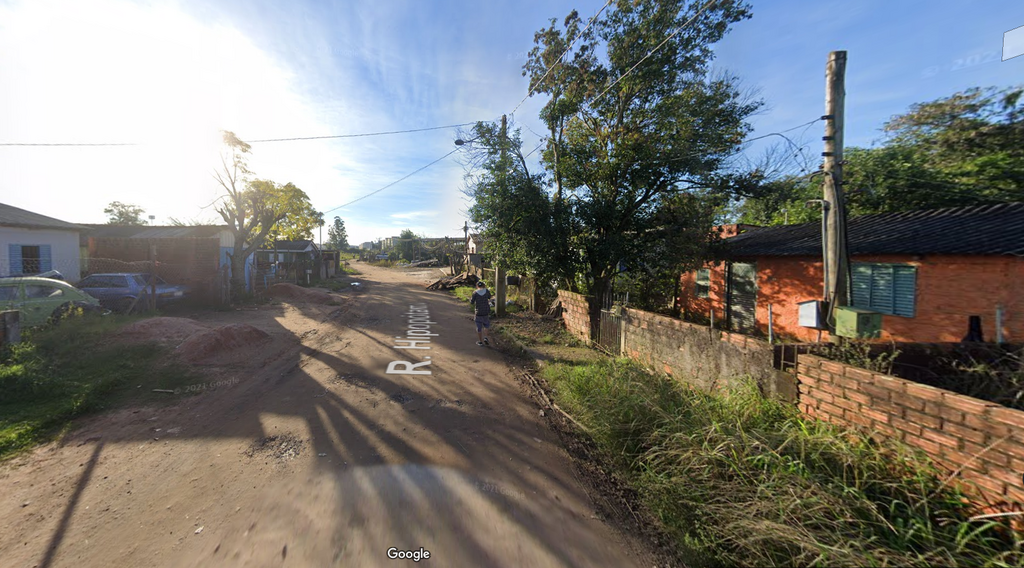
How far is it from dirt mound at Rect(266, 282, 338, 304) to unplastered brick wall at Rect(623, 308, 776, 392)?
1315cm

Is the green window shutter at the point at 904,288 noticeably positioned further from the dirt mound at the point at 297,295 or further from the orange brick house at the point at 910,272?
the dirt mound at the point at 297,295

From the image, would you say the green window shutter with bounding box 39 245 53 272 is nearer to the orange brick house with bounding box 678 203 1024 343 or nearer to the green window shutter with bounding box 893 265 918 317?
the orange brick house with bounding box 678 203 1024 343

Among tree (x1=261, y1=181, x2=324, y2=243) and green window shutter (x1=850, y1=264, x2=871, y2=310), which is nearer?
green window shutter (x1=850, y1=264, x2=871, y2=310)

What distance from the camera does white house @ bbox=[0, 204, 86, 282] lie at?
13.0 meters

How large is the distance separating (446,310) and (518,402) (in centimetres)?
904

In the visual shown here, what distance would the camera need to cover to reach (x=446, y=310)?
13953mm

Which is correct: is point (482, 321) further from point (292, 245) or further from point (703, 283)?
point (292, 245)

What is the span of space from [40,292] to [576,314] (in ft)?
38.6

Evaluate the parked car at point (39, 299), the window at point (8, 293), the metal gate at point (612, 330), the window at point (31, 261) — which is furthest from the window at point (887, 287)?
the window at point (31, 261)

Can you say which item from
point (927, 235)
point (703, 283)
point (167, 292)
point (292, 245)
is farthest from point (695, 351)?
point (292, 245)

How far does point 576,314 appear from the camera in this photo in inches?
365

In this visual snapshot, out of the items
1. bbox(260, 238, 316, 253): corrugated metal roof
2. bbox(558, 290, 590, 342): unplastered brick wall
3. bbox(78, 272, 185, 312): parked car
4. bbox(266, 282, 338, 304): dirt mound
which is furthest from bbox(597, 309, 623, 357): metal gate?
bbox(260, 238, 316, 253): corrugated metal roof

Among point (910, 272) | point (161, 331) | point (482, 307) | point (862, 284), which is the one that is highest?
point (910, 272)

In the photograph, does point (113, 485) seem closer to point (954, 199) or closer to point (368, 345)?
point (368, 345)
